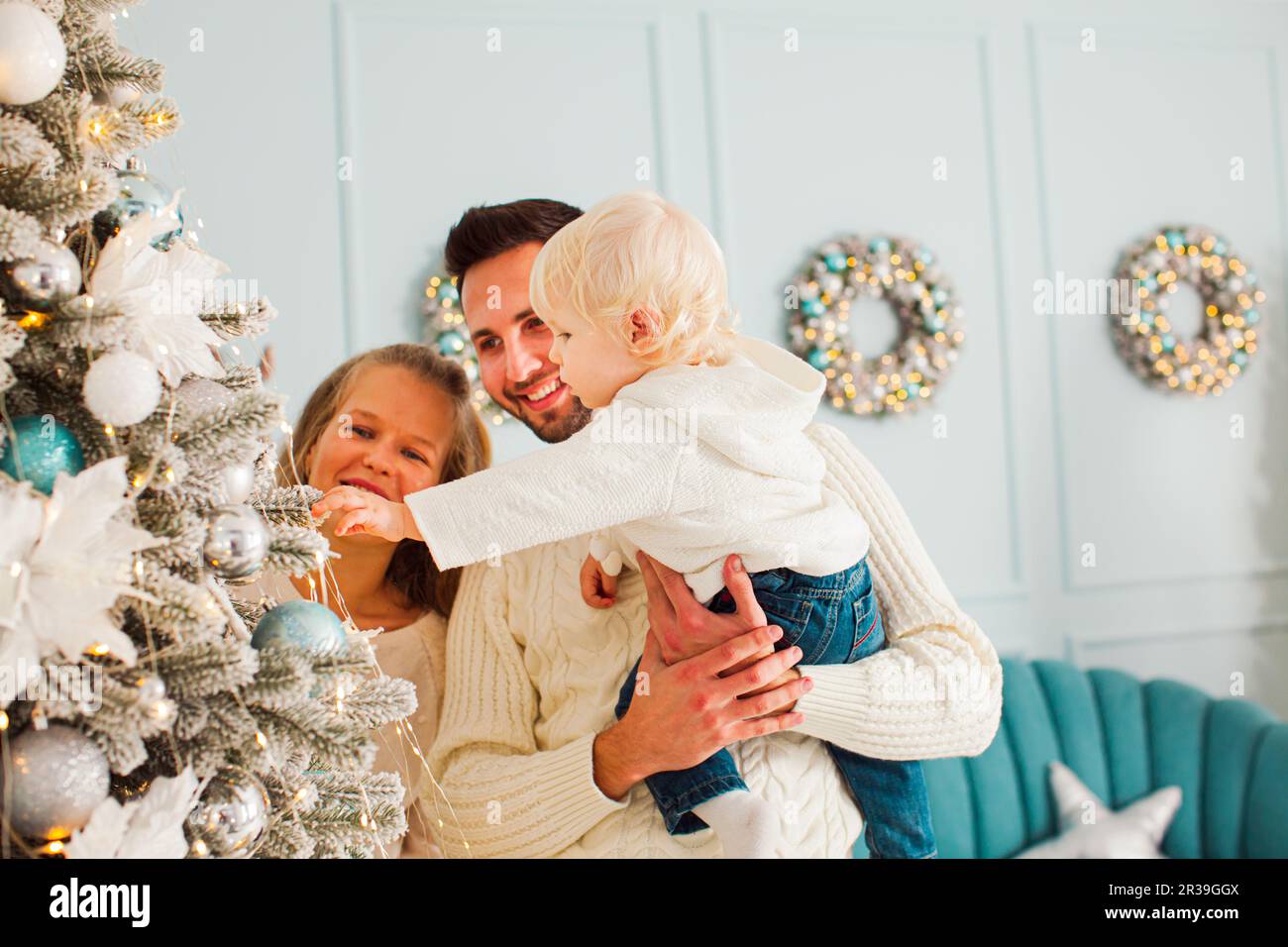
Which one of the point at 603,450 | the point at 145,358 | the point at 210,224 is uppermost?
the point at 210,224

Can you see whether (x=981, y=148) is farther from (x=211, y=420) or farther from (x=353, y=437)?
(x=211, y=420)

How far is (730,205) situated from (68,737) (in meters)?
2.65

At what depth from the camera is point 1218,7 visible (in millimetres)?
3520

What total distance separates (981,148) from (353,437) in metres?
2.50

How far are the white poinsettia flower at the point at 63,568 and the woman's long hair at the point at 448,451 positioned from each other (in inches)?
33.0

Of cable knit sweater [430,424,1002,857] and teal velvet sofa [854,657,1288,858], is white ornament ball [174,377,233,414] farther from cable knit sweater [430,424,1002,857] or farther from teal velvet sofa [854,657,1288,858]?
teal velvet sofa [854,657,1288,858]

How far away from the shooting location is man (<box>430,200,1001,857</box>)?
3.83 ft

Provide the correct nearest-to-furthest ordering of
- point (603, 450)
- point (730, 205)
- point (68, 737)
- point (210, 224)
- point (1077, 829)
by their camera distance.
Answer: point (68, 737) < point (603, 450) < point (1077, 829) < point (210, 224) < point (730, 205)

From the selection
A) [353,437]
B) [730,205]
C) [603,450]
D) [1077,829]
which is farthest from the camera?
[730,205]

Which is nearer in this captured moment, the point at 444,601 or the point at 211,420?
the point at 211,420

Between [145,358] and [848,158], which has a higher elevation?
[848,158]

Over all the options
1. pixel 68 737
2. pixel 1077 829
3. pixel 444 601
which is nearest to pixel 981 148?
pixel 1077 829

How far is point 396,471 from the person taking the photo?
146cm

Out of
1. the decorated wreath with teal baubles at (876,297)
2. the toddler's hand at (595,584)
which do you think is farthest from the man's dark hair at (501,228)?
the decorated wreath with teal baubles at (876,297)
